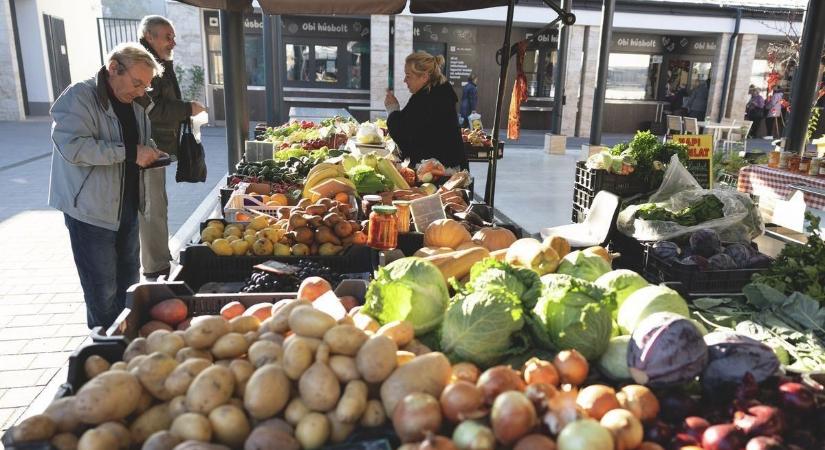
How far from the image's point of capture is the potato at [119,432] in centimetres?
133

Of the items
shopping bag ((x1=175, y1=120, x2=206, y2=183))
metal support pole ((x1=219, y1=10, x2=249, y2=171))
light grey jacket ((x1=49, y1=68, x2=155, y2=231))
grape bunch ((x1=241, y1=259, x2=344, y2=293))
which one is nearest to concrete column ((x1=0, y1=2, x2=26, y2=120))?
metal support pole ((x1=219, y1=10, x2=249, y2=171))

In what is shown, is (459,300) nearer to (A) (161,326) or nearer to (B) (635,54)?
(A) (161,326)

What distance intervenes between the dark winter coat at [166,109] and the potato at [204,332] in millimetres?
3284

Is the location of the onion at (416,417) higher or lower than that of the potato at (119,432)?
higher

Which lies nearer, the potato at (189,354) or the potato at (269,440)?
the potato at (269,440)

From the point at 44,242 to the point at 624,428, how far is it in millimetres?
6127

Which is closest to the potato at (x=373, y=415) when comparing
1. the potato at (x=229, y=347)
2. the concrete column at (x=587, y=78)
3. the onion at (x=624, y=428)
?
the potato at (x=229, y=347)

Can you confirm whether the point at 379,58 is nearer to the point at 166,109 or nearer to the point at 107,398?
the point at 166,109

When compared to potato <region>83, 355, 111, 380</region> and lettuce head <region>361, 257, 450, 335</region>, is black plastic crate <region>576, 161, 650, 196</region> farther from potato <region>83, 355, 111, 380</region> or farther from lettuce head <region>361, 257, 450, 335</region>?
potato <region>83, 355, 111, 380</region>

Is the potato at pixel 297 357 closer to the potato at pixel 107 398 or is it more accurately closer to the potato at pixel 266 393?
the potato at pixel 266 393

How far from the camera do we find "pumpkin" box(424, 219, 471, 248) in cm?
293

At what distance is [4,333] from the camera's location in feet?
12.1

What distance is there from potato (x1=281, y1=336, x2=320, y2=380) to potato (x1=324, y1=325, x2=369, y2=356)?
52 millimetres

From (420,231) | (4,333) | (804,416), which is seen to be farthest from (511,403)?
(4,333)
